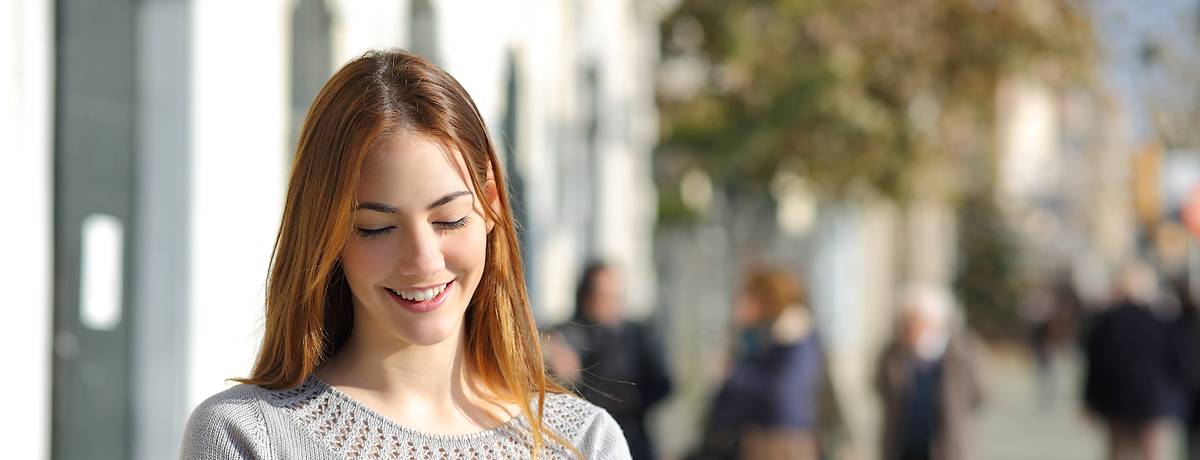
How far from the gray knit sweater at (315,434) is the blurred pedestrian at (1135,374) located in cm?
1092

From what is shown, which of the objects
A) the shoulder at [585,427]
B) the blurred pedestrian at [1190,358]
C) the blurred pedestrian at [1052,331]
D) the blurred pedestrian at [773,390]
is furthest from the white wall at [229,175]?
the blurred pedestrian at [1052,331]

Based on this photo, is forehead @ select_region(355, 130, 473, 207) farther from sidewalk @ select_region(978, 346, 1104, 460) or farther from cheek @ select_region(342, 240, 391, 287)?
sidewalk @ select_region(978, 346, 1104, 460)

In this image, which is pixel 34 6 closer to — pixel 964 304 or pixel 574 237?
pixel 574 237

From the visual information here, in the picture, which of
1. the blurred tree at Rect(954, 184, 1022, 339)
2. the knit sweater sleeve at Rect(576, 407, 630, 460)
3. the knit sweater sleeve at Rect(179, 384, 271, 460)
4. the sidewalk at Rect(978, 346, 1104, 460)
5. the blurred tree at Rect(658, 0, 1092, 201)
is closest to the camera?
the knit sweater sleeve at Rect(179, 384, 271, 460)

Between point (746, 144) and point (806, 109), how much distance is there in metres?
0.60

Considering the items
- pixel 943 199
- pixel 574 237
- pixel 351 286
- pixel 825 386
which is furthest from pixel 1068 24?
pixel 351 286

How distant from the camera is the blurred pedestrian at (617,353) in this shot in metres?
8.15

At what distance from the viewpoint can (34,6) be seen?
4.66m

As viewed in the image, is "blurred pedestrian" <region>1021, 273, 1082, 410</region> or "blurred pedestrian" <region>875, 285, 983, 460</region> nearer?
"blurred pedestrian" <region>875, 285, 983, 460</region>

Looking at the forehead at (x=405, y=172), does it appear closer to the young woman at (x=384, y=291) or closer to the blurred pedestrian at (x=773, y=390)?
the young woman at (x=384, y=291)

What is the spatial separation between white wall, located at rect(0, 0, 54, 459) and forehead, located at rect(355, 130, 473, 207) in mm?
2434

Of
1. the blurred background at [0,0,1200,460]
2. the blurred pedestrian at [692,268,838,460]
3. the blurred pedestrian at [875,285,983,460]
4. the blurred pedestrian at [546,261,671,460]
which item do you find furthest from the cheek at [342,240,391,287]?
the blurred pedestrian at [875,285,983,460]

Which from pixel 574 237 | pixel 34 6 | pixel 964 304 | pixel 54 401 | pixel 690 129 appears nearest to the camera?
pixel 34 6

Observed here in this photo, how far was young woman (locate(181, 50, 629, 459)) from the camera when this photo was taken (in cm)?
229
